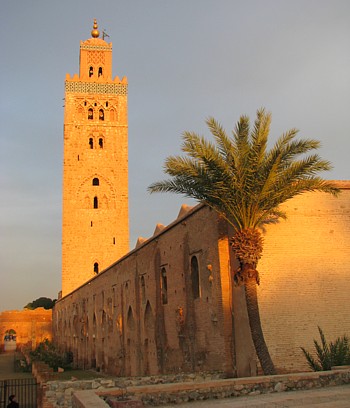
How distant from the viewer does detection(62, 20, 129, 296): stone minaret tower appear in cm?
3541

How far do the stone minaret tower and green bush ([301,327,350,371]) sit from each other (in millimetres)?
25821

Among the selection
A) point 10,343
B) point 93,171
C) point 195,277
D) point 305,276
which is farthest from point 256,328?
point 10,343

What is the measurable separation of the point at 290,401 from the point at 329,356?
383 cm

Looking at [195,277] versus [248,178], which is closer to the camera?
[248,178]

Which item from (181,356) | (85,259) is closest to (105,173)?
(85,259)

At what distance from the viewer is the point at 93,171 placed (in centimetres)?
3697

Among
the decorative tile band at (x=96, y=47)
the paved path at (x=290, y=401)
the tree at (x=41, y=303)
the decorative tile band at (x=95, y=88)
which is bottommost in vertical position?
the paved path at (x=290, y=401)

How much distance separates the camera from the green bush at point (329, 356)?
10.1 metres

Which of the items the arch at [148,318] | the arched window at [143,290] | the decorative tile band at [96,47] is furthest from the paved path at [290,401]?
the decorative tile band at [96,47]

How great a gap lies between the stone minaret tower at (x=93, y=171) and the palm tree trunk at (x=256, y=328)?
2594 cm

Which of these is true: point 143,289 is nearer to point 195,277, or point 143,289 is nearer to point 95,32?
point 195,277

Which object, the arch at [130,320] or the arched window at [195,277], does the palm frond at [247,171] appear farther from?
the arch at [130,320]

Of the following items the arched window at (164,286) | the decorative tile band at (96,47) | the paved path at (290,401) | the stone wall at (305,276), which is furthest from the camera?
the decorative tile band at (96,47)

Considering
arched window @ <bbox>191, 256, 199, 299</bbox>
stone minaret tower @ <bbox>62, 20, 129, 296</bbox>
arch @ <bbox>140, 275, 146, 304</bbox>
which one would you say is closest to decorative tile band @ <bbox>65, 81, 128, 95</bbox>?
stone minaret tower @ <bbox>62, 20, 129, 296</bbox>
